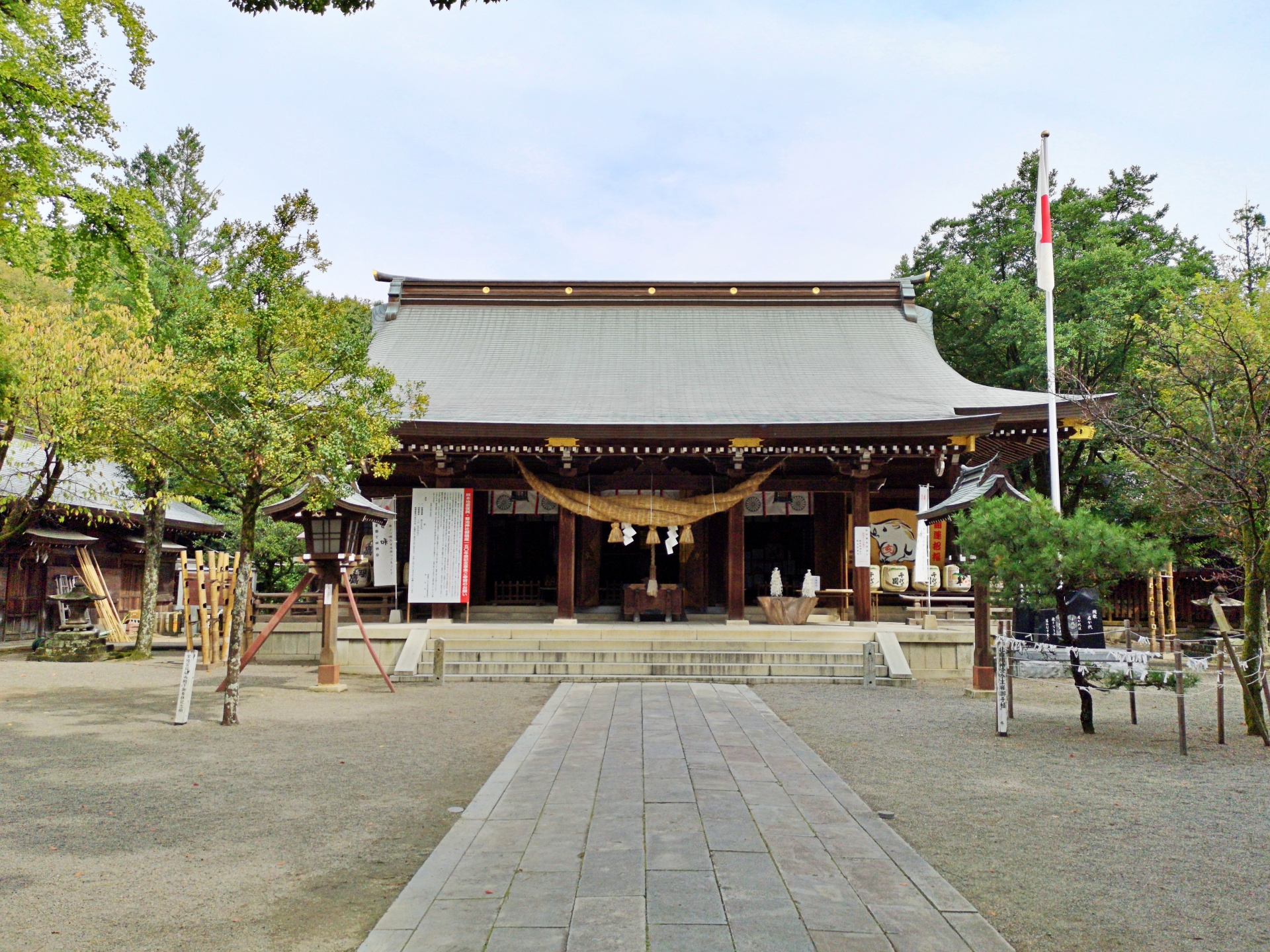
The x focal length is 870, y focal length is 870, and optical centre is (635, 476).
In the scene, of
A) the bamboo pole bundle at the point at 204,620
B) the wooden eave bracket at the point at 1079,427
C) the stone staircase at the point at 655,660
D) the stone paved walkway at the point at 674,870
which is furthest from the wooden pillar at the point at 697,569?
the stone paved walkway at the point at 674,870

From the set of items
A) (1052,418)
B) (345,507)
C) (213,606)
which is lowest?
(213,606)

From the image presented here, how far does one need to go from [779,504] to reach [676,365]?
4.41 m

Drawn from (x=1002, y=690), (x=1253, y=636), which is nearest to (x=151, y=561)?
(x=1002, y=690)

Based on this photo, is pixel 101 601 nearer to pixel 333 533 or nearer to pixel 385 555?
pixel 385 555

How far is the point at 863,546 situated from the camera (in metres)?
15.5

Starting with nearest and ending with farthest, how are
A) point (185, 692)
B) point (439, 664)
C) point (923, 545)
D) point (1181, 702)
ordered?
1. point (1181, 702)
2. point (185, 692)
3. point (439, 664)
4. point (923, 545)

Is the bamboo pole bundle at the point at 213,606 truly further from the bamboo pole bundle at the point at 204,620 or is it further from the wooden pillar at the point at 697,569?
the wooden pillar at the point at 697,569

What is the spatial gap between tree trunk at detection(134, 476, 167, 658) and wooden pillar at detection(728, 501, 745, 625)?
10.2 metres

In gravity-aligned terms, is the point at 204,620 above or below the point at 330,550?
below

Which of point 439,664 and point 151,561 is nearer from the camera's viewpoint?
point 439,664

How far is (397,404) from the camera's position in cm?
1030

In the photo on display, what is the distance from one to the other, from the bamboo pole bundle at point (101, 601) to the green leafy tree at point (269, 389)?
10.7 meters

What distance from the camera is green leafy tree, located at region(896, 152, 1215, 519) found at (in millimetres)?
22078

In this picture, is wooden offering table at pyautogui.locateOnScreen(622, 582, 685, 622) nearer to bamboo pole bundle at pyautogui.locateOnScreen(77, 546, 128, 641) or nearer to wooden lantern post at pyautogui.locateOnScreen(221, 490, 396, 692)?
wooden lantern post at pyautogui.locateOnScreen(221, 490, 396, 692)
